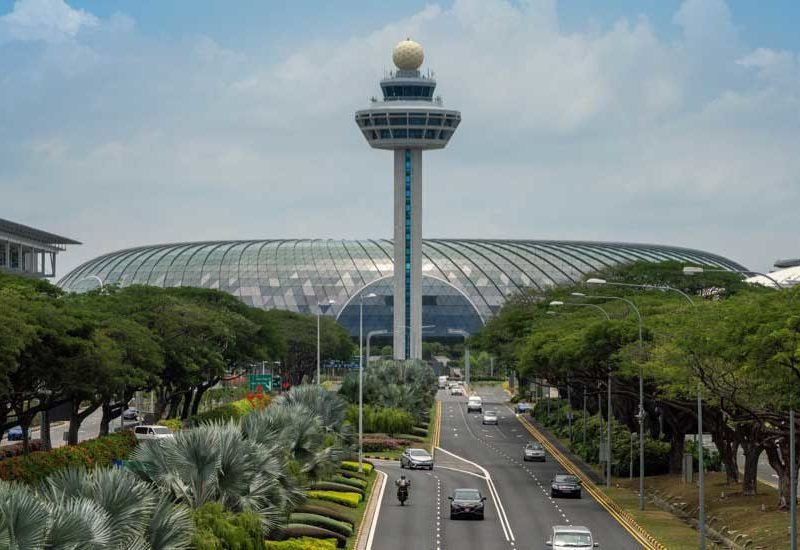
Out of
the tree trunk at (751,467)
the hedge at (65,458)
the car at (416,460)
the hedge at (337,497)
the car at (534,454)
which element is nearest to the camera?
the hedge at (65,458)

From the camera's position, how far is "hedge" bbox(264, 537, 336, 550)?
147 ft

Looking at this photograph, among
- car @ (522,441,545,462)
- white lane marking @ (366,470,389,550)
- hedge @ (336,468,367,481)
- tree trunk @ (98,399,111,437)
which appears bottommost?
white lane marking @ (366,470,389,550)

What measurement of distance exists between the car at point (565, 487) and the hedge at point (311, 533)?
20726 mm

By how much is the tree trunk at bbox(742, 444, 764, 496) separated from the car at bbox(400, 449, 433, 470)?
25413mm

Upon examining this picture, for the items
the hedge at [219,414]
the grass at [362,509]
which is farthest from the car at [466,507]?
the hedge at [219,414]

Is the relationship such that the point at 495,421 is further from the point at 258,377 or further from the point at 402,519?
the point at 402,519

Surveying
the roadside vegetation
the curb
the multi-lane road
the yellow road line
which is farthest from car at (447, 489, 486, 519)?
the roadside vegetation

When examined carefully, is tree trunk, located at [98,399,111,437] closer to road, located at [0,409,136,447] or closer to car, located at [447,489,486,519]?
road, located at [0,409,136,447]

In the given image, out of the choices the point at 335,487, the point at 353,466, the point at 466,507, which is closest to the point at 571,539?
the point at 466,507

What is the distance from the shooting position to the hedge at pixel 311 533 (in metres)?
50.7

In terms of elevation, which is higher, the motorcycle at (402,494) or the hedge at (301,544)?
the motorcycle at (402,494)

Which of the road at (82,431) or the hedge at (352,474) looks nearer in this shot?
the hedge at (352,474)

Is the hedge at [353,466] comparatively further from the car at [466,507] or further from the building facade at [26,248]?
the building facade at [26,248]

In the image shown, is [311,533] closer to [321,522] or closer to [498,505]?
[321,522]
